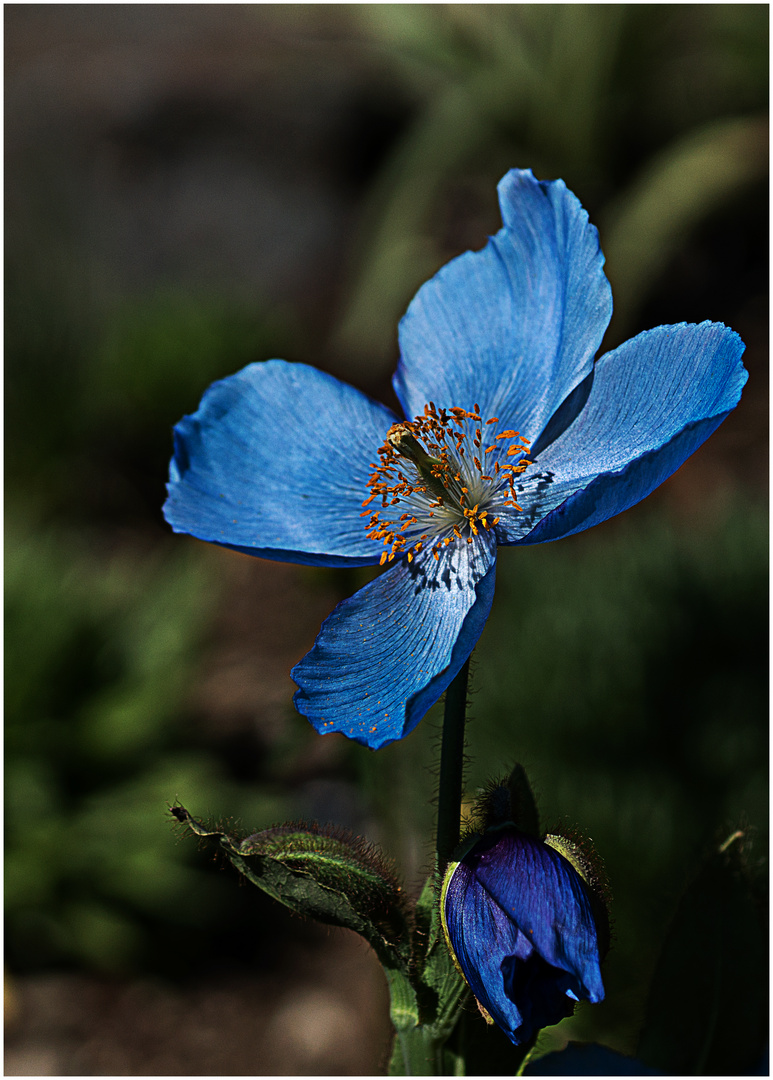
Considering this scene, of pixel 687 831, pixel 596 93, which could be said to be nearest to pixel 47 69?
pixel 596 93

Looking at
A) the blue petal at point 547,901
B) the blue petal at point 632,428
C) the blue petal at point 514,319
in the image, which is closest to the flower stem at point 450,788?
the blue petal at point 547,901

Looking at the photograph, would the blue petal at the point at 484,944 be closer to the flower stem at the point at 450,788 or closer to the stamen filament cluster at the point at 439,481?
the flower stem at the point at 450,788

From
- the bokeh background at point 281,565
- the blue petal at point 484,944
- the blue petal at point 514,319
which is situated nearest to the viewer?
the blue petal at point 484,944

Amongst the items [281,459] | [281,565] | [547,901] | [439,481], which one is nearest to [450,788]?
[547,901]

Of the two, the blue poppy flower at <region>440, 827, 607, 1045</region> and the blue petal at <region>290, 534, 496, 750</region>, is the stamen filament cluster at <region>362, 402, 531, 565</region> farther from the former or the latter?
the blue poppy flower at <region>440, 827, 607, 1045</region>

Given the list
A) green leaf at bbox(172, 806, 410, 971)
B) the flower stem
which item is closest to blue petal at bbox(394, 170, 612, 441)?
the flower stem

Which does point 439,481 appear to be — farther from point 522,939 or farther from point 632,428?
point 522,939
